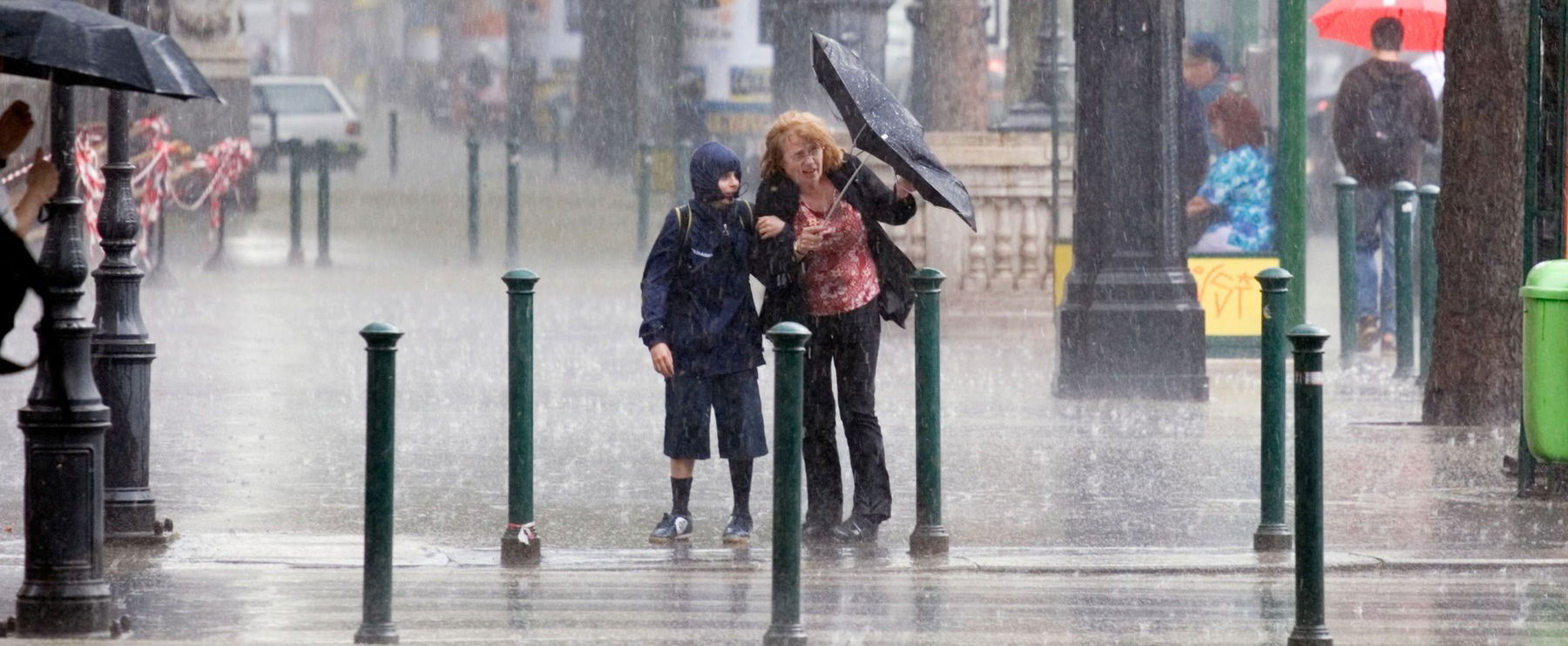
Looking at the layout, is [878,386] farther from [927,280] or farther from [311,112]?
[311,112]

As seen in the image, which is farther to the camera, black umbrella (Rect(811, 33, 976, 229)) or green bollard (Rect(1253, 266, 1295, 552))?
black umbrella (Rect(811, 33, 976, 229))

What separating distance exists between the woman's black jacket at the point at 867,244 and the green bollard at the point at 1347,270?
755 centimetres

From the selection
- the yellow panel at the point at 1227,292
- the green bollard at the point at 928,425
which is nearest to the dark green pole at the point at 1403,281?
the yellow panel at the point at 1227,292

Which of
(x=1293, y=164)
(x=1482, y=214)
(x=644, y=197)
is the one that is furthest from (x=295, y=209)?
(x=1482, y=214)

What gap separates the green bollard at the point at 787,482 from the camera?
24.0ft

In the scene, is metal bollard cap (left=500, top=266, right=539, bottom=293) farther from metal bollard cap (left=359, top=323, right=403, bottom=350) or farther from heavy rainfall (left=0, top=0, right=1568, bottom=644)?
metal bollard cap (left=359, top=323, right=403, bottom=350)

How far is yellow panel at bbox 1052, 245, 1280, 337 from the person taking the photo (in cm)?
1595

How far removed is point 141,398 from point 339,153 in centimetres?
3120

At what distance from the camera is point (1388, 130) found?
17.3 m

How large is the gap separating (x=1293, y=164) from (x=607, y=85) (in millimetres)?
27339

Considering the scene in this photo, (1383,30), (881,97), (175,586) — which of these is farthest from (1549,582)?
(1383,30)

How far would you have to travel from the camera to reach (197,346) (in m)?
16.2

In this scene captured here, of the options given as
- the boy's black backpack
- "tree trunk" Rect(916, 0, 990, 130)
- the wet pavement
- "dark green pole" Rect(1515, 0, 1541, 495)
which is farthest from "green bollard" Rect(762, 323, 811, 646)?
"tree trunk" Rect(916, 0, 990, 130)

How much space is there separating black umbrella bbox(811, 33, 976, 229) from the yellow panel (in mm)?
6499
